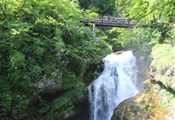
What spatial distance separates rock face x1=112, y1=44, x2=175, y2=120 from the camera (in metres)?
15.8

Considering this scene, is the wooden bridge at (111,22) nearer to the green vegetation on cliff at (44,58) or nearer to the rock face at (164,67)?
the green vegetation on cliff at (44,58)

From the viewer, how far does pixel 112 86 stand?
22781mm

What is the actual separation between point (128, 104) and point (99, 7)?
24.2m

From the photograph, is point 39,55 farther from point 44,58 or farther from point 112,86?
point 112,86

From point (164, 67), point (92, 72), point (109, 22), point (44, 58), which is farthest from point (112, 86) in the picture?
point (44, 58)

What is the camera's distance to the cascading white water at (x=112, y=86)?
21.6m

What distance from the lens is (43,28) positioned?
681 inches

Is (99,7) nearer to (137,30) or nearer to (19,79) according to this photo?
(137,30)

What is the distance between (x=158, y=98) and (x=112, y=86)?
6.19 meters

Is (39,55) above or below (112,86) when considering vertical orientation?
above

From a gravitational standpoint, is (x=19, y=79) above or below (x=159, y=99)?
above

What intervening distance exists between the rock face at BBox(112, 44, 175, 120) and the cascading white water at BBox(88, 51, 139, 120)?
3.53m

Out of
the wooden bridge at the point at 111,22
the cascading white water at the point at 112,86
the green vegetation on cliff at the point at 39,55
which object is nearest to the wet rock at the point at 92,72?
the cascading white water at the point at 112,86

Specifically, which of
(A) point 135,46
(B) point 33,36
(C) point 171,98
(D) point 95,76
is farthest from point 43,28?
(A) point 135,46
